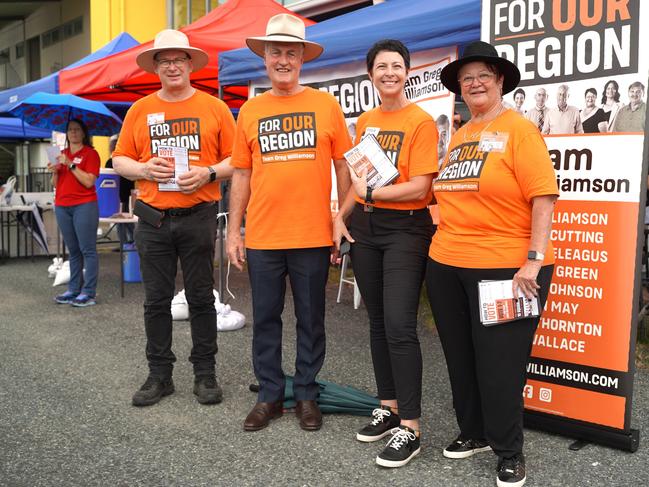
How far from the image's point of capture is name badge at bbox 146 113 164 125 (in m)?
3.70

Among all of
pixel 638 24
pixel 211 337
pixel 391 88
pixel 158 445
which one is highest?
pixel 638 24

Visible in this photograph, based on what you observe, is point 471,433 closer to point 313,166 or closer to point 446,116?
point 313,166

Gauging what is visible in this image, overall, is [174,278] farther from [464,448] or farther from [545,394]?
[545,394]

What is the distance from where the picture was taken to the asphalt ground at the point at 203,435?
2902 mm

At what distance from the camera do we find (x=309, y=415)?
3424mm

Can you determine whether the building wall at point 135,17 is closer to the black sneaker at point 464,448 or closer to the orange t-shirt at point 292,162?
the orange t-shirt at point 292,162

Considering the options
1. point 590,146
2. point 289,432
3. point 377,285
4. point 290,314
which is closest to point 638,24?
point 590,146

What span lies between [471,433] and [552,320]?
709 millimetres

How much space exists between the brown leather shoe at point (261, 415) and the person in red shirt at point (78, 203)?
3795 mm

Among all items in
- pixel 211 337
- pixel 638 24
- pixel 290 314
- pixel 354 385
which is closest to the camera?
pixel 638 24

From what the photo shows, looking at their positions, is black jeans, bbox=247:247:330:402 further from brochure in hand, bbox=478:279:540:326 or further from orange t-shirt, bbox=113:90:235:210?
brochure in hand, bbox=478:279:540:326

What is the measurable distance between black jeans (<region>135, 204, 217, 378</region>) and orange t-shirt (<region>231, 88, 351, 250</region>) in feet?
1.78

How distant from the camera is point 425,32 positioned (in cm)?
438

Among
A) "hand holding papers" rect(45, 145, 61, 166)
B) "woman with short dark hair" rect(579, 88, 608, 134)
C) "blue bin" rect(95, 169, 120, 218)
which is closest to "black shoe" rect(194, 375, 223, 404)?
"woman with short dark hair" rect(579, 88, 608, 134)
